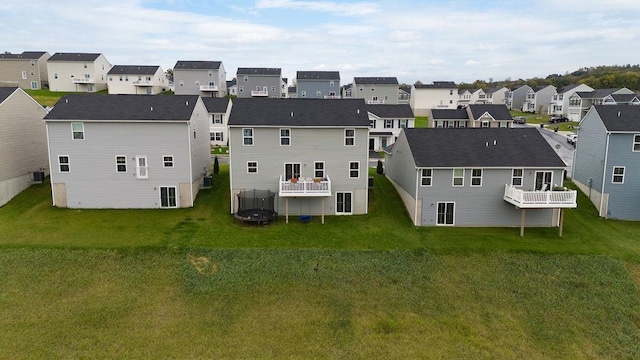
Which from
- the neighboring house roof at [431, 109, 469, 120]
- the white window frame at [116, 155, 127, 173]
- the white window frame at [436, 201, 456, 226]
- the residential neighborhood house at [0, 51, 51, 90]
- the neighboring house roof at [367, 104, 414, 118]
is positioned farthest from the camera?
the residential neighborhood house at [0, 51, 51, 90]

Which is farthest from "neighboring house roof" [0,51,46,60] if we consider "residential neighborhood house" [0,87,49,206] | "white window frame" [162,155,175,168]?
"white window frame" [162,155,175,168]

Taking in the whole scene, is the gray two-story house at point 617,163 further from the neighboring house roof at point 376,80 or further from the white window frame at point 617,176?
the neighboring house roof at point 376,80

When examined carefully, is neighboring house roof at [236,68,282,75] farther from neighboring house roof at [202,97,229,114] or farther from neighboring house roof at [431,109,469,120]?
neighboring house roof at [431,109,469,120]

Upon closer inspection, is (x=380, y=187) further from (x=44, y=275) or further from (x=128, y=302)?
(x=44, y=275)

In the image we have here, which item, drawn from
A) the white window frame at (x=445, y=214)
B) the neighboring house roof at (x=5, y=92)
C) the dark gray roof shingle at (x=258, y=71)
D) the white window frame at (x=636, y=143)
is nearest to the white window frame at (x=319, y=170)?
the white window frame at (x=445, y=214)

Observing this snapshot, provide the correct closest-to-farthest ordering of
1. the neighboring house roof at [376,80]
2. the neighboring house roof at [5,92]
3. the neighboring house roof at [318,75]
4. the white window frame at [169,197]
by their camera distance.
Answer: the white window frame at [169,197] < the neighboring house roof at [5,92] < the neighboring house roof at [318,75] < the neighboring house roof at [376,80]
